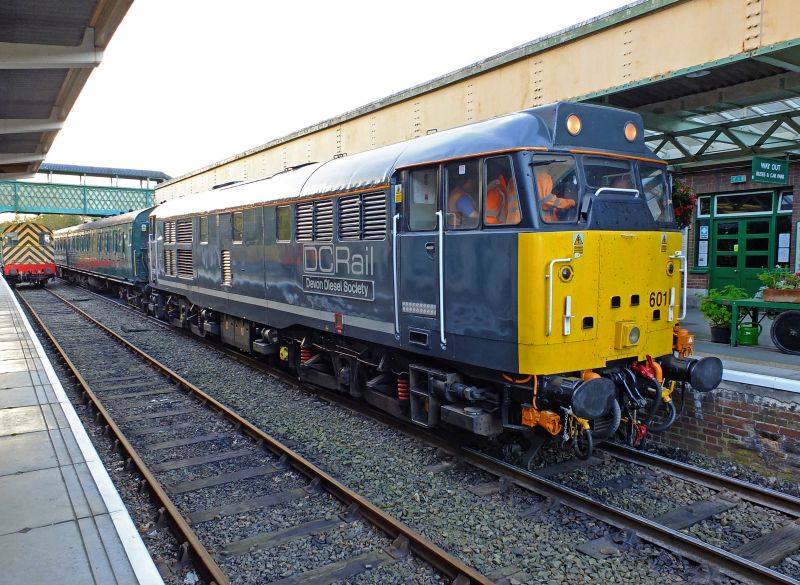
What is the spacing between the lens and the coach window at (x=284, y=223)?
9.29m

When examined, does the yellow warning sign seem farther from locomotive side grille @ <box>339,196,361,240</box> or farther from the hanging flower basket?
the hanging flower basket

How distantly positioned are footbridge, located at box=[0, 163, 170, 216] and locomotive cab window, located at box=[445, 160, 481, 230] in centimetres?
4049

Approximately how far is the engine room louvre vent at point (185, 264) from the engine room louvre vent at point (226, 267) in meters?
2.07

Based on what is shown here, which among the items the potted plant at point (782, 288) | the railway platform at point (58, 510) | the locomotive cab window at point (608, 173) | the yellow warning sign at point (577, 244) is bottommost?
the railway platform at point (58, 510)

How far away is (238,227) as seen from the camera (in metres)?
11.2

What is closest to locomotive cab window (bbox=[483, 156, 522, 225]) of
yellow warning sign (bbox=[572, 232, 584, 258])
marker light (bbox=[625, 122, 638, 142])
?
yellow warning sign (bbox=[572, 232, 584, 258])

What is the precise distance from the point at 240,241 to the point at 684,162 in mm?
8189

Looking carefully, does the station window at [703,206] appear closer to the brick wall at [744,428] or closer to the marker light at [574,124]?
the brick wall at [744,428]

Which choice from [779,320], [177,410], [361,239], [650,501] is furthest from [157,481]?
[779,320]

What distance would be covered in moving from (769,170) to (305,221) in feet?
23.9

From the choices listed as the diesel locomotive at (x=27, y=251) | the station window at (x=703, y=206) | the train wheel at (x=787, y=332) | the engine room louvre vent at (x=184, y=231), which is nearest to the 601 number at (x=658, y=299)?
the train wheel at (x=787, y=332)

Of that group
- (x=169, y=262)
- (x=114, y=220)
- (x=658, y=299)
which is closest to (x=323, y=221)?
(x=658, y=299)

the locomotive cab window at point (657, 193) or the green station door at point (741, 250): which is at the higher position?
the locomotive cab window at point (657, 193)

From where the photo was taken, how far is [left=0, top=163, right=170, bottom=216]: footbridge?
39125mm
